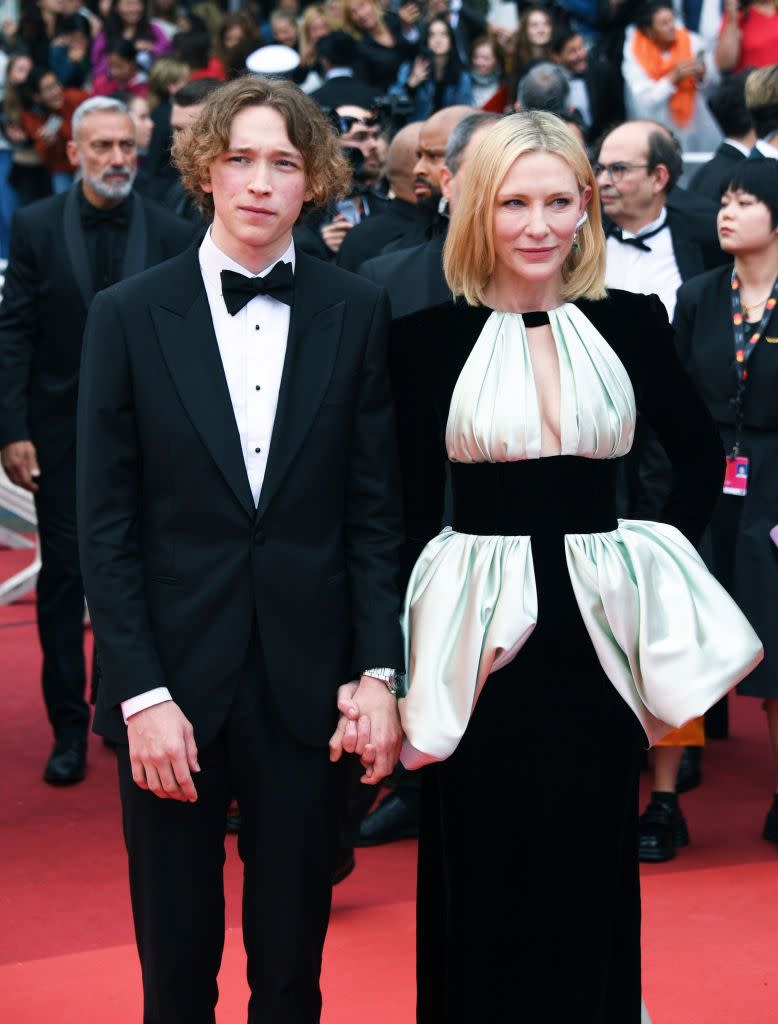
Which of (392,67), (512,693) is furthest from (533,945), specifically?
(392,67)

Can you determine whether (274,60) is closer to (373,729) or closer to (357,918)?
(357,918)

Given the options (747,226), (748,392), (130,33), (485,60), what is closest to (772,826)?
(748,392)

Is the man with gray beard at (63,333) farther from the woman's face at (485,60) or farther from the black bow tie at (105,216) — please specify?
the woman's face at (485,60)

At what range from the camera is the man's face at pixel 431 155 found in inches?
209

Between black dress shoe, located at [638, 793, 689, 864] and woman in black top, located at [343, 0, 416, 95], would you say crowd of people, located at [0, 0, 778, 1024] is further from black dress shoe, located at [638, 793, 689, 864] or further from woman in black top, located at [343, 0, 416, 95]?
woman in black top, located at [343, 0, 416, 95]

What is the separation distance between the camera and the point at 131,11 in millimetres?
12781

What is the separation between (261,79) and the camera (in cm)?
269

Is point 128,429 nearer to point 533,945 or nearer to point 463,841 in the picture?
point 463,841

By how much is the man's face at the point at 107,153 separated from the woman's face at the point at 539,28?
15.9ft

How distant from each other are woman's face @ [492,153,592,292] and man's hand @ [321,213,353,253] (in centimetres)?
358

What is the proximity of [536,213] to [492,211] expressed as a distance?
83 millimetres

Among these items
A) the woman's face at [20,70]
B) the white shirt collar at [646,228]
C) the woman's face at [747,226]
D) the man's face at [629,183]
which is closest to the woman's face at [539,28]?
the woman's face at [20,70]

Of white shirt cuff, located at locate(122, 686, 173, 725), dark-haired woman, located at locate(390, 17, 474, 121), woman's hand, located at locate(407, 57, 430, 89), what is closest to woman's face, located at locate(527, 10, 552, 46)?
dark-haired woman, located at locate(390, 17, 474, 121)

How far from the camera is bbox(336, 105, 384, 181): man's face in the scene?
6363 millimetres
